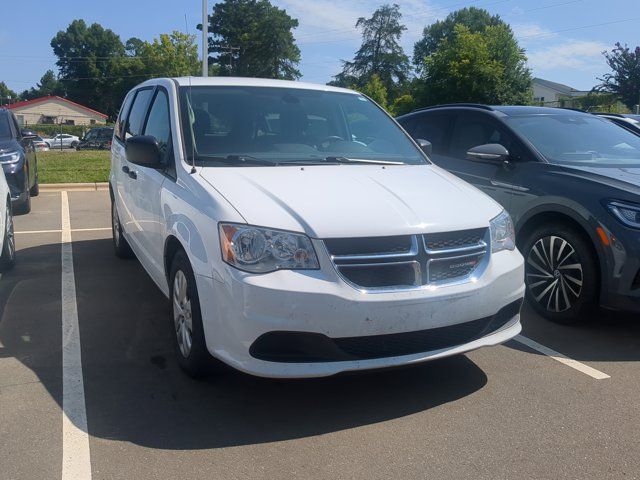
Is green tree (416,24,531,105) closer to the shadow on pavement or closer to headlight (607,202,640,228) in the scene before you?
headlight (607,202,640,228)

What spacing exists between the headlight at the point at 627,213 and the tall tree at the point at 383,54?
79736 millimetres

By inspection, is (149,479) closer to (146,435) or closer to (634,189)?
(146,435)

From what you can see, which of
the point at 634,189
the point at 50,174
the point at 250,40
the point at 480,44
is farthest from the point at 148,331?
the point at 250,40

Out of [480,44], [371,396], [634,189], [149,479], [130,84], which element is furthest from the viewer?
[130,84]

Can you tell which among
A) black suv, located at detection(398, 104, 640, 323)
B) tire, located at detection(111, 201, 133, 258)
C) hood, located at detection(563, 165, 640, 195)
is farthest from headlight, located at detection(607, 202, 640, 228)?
tire, located at detection(111, 201, 133, 258)

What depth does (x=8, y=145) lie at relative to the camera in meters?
9.78

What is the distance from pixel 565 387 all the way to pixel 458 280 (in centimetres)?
107

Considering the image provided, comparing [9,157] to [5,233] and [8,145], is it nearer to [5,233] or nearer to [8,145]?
[8,145]

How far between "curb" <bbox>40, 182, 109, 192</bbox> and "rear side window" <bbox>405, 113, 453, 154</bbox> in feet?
26.3

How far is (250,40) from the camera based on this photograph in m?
73.8

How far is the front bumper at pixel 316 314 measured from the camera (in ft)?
10.2

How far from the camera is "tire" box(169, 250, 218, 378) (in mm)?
3545

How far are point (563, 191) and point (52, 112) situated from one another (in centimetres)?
8371

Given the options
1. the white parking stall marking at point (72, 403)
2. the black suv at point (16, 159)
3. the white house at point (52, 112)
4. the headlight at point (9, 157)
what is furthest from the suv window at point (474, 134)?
the white house at point (52, 112)
